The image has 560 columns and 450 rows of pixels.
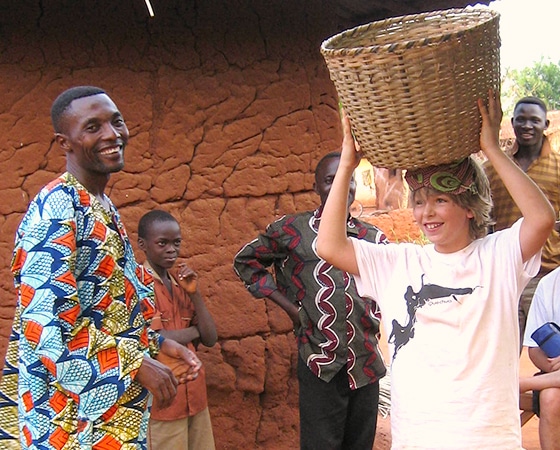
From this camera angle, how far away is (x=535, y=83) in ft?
Result: 85.6

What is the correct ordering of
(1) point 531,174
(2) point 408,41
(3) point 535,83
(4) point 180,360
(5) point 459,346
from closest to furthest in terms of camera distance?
(2) point 408,41, (5) point 459,346, (4) point 180,360, (1) point 531,174, (3) point 535,83

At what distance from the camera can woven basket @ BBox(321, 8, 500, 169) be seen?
219 centimetres

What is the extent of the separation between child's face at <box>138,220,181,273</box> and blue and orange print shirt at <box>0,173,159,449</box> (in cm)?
111

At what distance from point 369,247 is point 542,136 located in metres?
2.70

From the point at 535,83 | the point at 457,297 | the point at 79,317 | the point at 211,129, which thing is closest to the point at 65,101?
the point at 79,317

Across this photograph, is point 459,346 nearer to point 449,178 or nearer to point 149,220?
point 449,178

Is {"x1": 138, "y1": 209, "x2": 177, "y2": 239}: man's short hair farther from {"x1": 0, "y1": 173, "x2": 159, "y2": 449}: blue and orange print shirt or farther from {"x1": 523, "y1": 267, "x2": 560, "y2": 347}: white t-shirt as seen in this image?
{"x1": 523, "y1": 267, "x2": 560, "y2": 347}: white t-shirt

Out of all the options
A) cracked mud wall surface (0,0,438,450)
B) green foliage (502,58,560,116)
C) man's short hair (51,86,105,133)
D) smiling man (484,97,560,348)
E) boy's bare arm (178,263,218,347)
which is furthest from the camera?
green foliage (502,58,560,116)

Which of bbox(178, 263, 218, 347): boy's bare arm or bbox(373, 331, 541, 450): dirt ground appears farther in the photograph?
bbox(373, 331, 541, 450): dirt ground

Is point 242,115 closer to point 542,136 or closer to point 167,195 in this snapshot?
point 167,195

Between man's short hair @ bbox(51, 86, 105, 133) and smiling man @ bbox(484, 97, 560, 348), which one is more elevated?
man's short hair @ bbox(51, 86, 105, 133)

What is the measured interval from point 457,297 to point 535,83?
83.7 ft

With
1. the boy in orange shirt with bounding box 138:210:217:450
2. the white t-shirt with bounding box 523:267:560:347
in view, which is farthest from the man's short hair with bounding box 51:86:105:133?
the white t-shirt with bounding box 523:267:560:347

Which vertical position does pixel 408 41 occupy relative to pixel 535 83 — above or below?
below
